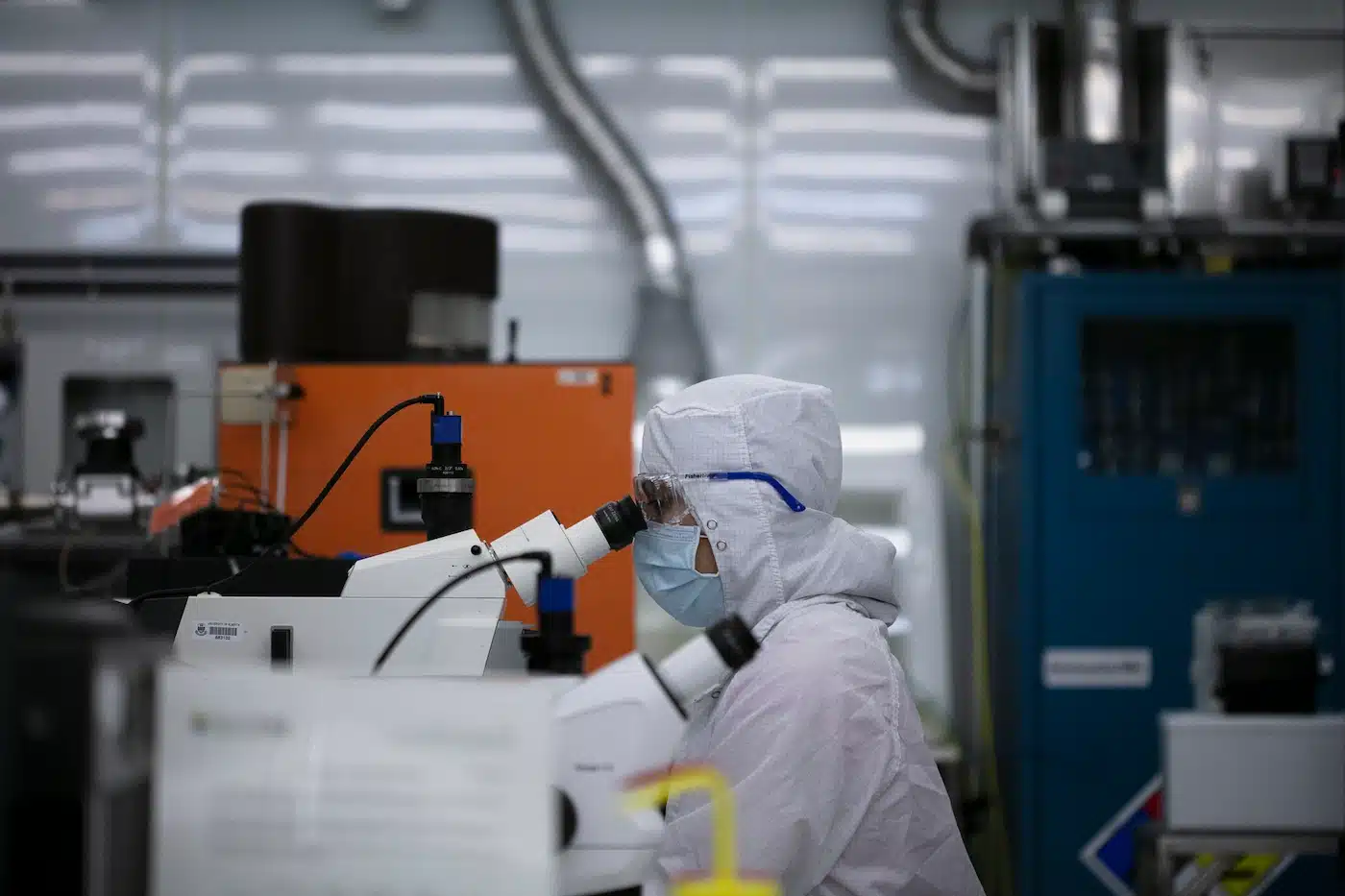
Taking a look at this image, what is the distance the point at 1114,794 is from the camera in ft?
10.2

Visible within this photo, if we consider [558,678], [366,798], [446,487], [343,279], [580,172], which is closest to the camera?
[366,798]

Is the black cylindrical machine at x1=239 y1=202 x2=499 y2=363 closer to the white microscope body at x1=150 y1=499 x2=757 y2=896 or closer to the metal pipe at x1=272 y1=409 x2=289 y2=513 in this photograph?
the metal pipe at x1=272 y1=409 x2=289 y2=513

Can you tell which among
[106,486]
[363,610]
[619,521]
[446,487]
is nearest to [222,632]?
[363,610]

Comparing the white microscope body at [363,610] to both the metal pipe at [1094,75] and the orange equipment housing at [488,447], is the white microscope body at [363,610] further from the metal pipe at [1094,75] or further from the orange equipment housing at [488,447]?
the metal pipe at [1094,75]

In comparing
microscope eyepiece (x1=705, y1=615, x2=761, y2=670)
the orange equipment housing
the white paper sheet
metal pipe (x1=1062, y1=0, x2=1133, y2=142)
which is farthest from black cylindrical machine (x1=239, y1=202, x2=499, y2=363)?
the white paper sheet

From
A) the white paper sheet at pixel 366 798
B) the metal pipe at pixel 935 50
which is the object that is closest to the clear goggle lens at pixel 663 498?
the white paper sheet at pixel 366 798

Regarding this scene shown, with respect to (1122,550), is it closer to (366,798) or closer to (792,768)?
(792,768)

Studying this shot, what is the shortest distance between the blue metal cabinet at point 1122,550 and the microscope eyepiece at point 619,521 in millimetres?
1938

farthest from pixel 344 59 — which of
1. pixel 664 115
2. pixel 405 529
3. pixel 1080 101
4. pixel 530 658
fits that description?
pixel 530 658

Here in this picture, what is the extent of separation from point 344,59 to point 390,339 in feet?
4.37

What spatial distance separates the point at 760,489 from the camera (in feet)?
5.15

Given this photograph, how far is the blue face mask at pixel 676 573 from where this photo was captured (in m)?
1.61

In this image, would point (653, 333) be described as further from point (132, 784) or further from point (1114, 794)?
point (132, 784)

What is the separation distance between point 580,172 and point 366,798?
10.0ft
